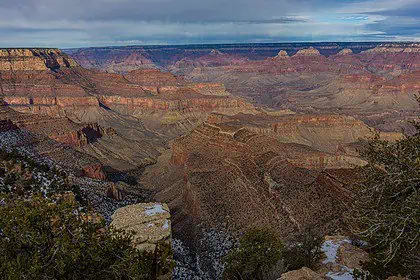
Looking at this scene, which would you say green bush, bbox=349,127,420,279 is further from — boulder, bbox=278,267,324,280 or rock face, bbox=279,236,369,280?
rock face, bbox=279,236,369,280

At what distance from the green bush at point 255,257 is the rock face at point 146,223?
467cm

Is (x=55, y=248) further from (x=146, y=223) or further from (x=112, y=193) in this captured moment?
(x=112, y=193)

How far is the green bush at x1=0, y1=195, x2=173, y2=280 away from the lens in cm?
1282

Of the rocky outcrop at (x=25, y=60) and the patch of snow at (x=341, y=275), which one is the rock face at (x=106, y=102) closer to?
the rocky outcrop at (x=25, y=60)

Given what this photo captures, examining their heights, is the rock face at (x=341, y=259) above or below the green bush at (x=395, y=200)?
below

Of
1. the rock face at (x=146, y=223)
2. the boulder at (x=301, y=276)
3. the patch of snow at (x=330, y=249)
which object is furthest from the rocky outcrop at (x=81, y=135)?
the boulder at (x=301, y=276)

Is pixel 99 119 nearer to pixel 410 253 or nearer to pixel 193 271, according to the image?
pixel 193 271

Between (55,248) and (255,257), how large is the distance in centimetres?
1373

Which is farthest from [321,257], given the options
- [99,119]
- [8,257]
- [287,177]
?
[99,119]

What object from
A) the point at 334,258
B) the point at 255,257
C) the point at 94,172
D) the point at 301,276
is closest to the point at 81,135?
the point at 94,172

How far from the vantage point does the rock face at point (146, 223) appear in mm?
24272

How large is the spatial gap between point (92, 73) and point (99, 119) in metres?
49.6

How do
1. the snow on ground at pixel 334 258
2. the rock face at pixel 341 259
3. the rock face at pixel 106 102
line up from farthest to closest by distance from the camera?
the rock face at pixel 106 102 → the rock face at pixel 341 259 → the snow on ground at pixel 334 258

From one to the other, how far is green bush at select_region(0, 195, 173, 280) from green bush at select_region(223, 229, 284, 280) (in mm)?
10649
